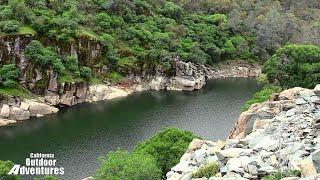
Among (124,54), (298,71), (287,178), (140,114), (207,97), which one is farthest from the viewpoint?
(124,54)

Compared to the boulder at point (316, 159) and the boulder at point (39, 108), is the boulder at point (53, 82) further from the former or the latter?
the boulder at point (316, 159)

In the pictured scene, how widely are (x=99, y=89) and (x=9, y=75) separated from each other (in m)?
17.2

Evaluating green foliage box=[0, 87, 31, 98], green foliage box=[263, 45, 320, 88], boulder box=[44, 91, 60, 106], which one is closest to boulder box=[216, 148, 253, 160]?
green foliage box=[263, 45, 320, 88]

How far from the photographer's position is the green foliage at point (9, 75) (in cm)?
8994

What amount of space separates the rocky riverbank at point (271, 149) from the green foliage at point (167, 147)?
374 inches

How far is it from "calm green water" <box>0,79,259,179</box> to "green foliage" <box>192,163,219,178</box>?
32.6 meters

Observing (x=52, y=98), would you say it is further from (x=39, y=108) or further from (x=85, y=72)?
(x=85, y=72)

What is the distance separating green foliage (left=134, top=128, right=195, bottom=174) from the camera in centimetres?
4912

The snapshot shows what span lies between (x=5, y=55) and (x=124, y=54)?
25640 mm

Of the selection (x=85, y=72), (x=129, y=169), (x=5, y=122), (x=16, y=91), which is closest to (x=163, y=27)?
(x=85, y=72)

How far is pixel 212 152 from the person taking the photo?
107 ft

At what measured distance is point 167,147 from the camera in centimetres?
5059

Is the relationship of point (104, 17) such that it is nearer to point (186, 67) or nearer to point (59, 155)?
point (186, 67)

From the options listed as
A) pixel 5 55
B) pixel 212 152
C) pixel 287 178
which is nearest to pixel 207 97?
pixel 5 55
